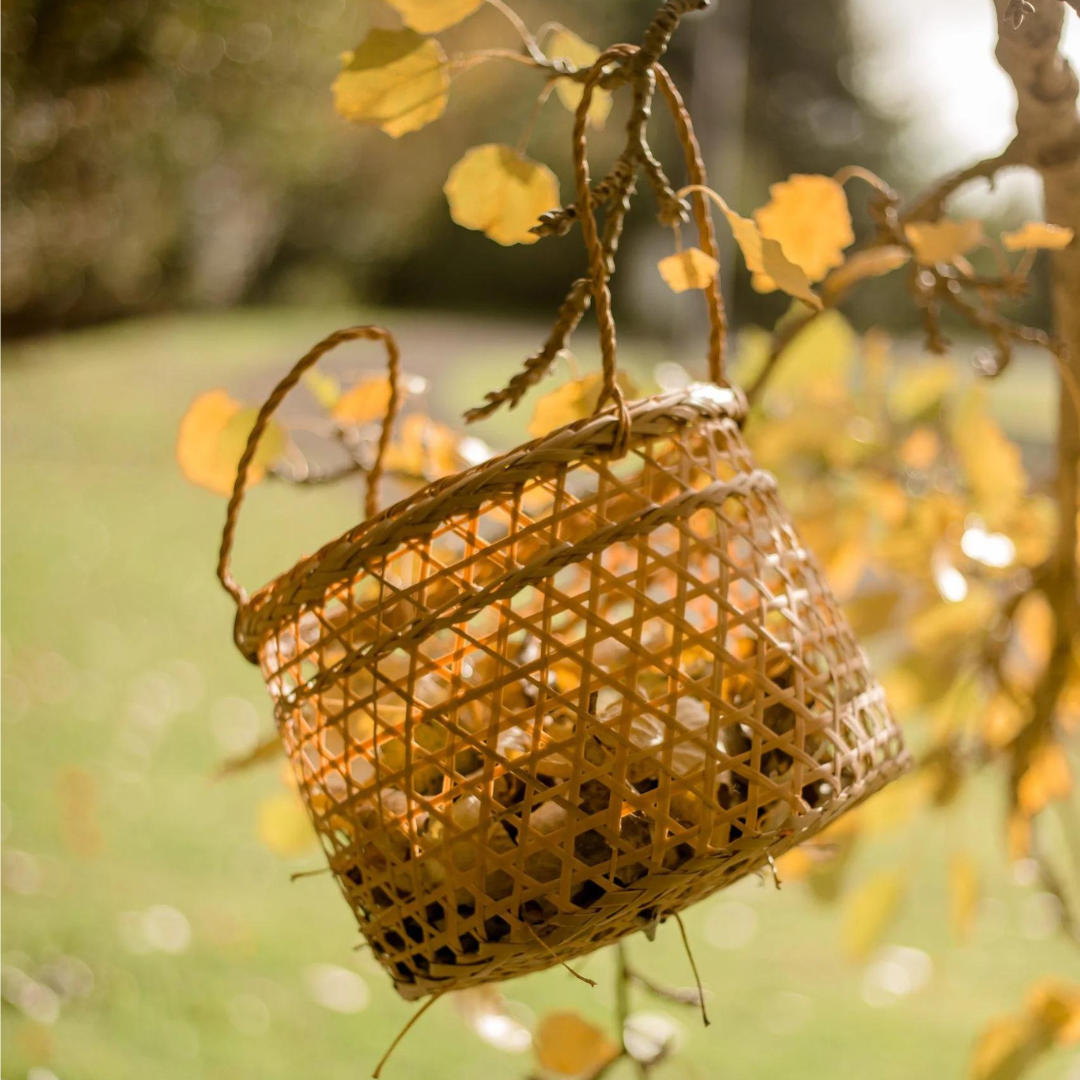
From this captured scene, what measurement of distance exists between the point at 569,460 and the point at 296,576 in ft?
0.30

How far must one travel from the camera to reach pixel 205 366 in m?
4.53

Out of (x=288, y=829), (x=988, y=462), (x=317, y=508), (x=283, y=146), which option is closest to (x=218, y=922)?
(x=288, y=829)

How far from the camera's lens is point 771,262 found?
331mm

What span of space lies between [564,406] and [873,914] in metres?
0.40

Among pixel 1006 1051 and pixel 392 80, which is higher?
pixel 392 80

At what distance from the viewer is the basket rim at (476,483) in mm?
289

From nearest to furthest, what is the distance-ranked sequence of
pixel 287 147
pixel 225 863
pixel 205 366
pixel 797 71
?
pixel 225 863 → pixel 287 147 → pixel 205 366 → pixel 797 71

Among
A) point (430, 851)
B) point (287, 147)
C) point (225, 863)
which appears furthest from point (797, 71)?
point (430, 851)

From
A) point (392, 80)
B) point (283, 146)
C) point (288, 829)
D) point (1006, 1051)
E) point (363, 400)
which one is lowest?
point (1006, 1051)

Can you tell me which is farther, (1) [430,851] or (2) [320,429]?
(2) [320,429]

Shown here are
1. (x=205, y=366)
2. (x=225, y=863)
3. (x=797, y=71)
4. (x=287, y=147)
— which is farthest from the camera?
(x=797, y=71)

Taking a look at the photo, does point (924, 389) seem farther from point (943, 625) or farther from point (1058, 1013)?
point (1058, 1013)

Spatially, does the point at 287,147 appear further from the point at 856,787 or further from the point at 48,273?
the point at 856,787

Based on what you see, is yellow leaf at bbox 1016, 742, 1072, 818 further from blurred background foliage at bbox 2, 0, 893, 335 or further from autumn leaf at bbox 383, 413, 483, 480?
blurred background foliage at bbox 2, 0, 893, 335
